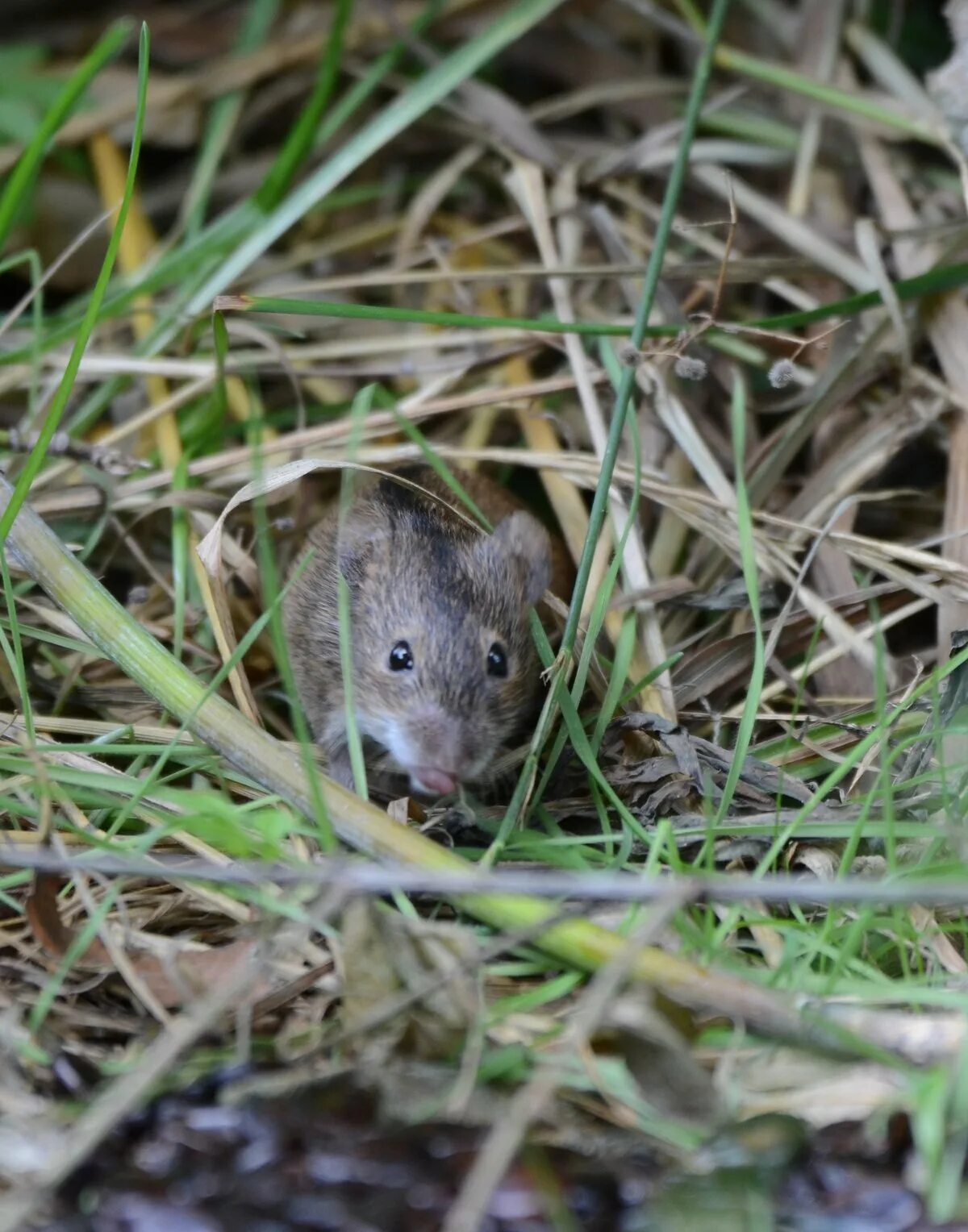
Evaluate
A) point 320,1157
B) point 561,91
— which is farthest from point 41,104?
point 320,1157

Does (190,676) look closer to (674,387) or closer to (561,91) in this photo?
(674,387)

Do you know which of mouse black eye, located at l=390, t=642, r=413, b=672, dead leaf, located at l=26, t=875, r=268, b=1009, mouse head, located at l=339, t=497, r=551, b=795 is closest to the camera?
dead leaf, located at l=26, t=875, r=268, b=1009

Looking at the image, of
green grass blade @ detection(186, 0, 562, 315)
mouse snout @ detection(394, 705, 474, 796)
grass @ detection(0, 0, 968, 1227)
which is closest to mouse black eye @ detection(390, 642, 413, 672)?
mouse snout @ detection(394, 705, 474, 796)

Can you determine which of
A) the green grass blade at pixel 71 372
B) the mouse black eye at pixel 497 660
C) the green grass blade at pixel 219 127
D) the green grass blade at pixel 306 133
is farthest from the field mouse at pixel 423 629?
the green grass blade at pixel 219 127

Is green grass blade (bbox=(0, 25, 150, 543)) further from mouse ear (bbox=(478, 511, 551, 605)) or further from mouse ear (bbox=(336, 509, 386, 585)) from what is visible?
mouse ear (bbox=(478, 511, 551, 605))

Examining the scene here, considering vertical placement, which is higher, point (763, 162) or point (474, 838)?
point (763, 162)

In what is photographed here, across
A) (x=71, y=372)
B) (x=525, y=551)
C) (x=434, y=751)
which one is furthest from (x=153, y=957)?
(x=525, y=551)

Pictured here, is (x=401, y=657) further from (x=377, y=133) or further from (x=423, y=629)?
(x=377, y=133)

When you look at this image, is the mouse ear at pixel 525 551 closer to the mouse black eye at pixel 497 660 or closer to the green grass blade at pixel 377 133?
the mouse black eye at pixel 497 660
